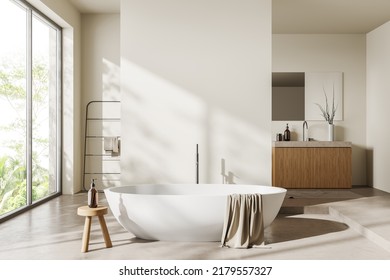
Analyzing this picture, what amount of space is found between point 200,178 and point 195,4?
7.62ft

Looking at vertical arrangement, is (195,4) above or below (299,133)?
above

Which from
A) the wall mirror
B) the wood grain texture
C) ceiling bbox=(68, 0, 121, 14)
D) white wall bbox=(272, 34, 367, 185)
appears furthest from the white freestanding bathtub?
white wall bbox=(272, 34, 367, 185)

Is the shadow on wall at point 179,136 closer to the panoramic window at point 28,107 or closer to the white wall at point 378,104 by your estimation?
the panoramic window at point 28,107

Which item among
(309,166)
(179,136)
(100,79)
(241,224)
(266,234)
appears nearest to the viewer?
(241,224)

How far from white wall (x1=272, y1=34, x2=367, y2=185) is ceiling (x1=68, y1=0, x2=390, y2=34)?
0.26m

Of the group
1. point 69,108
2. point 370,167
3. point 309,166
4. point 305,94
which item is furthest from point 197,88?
point 370,167

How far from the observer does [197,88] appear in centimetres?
684

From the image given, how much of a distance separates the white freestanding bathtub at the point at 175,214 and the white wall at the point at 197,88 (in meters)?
1.58

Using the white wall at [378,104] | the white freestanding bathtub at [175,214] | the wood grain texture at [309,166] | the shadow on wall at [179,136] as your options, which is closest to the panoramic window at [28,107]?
the shadow on wall at [179,136]

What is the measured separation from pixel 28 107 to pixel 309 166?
5.09 meters

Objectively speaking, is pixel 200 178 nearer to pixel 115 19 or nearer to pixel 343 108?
pixel 115 19

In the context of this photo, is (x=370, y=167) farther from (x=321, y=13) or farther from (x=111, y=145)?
(x=111, y=145)

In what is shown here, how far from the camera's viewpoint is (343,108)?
10.1 m

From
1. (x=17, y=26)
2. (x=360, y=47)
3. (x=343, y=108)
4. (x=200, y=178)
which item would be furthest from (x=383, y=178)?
(x=17, y=26)
